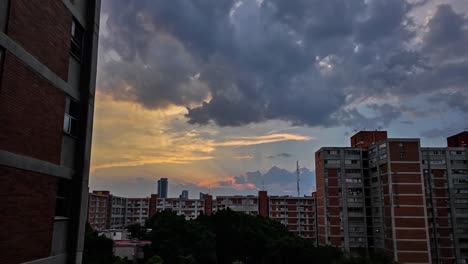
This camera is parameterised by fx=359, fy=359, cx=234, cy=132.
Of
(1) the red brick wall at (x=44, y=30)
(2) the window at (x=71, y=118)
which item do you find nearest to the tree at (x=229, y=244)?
(2) the window at (x=71, y=118)

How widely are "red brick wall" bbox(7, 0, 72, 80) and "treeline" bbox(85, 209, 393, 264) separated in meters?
24.7

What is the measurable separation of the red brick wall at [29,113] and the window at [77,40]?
2.13 meters

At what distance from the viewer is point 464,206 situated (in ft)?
204

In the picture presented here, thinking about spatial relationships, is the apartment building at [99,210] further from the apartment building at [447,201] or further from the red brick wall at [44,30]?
the red brick wall at [44,30]

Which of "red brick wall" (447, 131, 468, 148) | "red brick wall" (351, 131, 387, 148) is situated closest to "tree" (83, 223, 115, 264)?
"red brick wall" (351, 131, 387, 148)

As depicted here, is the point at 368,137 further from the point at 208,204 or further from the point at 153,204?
the point at 153,204

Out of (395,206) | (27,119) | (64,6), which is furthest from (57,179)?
(395,206)

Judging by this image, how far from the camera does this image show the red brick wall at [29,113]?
841 centimetres

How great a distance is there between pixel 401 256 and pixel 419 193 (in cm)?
978

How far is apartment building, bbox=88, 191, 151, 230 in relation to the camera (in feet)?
305

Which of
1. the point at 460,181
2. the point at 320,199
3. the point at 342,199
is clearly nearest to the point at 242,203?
the point at 320,199

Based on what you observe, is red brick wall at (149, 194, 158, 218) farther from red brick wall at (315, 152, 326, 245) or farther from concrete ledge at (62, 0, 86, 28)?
Answer: concrete ledge at (62, 0, 86, 28)

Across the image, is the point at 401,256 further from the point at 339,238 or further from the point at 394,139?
the point at 394,139

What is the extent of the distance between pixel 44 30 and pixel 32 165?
3.78 meters
